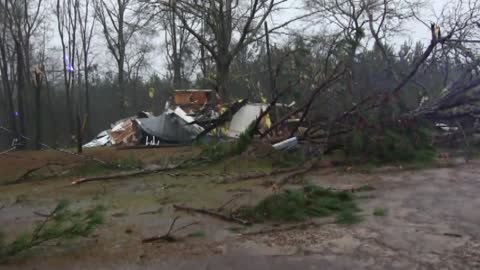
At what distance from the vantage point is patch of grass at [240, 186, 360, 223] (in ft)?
19.3

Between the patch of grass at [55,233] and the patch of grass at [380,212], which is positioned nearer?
the patch of grass at [55,233]

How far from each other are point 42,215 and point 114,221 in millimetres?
952

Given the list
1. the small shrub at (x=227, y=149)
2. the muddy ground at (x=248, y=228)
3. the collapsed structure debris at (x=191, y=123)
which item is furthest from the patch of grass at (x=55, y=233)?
the collapsed structure debris at (x=191, y=123)

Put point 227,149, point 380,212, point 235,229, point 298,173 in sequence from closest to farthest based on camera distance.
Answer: point 235,229 < point 380,212 < point 298,173 < point 227,149

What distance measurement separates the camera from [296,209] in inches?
235

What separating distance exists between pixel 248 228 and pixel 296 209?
65 cm

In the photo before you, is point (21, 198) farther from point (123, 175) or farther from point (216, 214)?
point (216, 214)

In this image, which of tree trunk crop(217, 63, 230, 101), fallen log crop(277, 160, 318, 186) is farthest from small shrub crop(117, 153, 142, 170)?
tree trunk crop(217, 63, 230, 101)

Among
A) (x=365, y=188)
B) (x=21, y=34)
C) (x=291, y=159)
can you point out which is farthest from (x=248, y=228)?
(x=21, y=34)

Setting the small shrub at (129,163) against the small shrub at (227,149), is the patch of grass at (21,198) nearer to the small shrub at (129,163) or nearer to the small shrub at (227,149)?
the small shrub at (129,163)

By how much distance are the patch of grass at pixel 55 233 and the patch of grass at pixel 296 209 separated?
1.60 meters

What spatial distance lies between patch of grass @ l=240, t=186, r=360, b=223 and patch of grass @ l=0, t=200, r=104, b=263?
1601 mm

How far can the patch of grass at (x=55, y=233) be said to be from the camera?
4668 millimetres

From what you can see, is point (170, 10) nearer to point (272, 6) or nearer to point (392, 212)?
point (272, 6)
